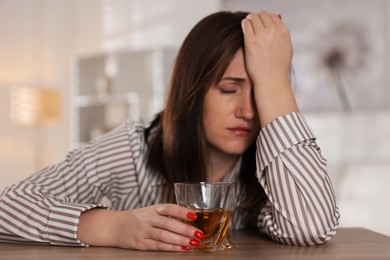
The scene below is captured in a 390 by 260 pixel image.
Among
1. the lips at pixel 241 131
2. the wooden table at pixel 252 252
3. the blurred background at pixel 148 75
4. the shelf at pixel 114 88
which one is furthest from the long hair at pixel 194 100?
the shelf at pixel 114 88

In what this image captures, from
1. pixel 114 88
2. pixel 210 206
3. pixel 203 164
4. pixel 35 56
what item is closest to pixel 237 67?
pixel 203 164

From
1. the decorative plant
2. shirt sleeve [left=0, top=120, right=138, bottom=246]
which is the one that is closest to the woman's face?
shirt sleeve [left=0, top=120, right=138, bottom=246]

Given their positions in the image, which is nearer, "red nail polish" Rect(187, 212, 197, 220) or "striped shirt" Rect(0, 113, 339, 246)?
"red nail polish" Rect(187, 212, 197, 220)

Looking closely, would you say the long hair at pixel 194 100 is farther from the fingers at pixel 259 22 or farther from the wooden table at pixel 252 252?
the wooden table at pixel 252 252

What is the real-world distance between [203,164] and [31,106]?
13.3 feet

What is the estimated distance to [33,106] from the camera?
17.6 ft

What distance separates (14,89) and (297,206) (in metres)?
4.51

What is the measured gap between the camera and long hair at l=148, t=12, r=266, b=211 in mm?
1453

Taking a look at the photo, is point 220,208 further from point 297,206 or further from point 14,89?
point 14,89

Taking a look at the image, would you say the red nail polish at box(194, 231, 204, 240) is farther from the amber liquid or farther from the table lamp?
the table lamp

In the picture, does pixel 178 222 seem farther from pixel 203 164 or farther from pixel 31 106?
pixel 31 106

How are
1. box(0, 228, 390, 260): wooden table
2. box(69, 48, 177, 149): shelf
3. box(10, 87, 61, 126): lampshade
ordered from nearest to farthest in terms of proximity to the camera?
box(0, 228, 390, 260): wooden table, box(69, 48, 177, 149): shelf, box(10, 87, 61, 126): lampshade

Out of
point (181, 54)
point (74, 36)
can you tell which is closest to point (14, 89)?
point (74, 36)

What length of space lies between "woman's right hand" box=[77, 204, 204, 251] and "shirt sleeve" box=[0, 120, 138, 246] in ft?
0.08
